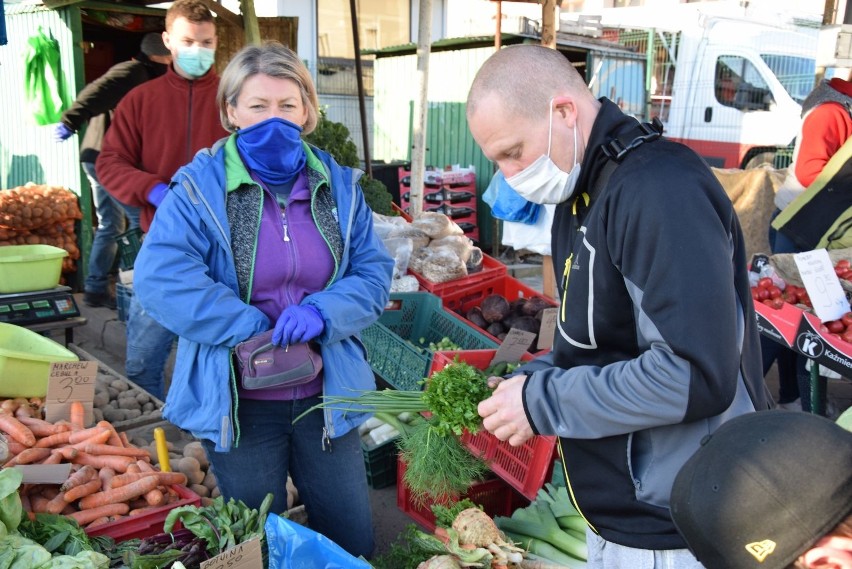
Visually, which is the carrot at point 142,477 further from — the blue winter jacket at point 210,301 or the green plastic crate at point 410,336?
the green plastic crate at point 410,336

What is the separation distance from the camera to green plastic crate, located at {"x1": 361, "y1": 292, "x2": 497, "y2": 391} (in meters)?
4.07

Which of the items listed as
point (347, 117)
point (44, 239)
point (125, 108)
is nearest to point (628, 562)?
point (125, 108)

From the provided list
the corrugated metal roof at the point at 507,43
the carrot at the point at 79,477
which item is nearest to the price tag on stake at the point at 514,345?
the carrot at the point at 79,477

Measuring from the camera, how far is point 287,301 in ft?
8.22

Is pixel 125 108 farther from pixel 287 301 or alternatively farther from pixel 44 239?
pixel 44 239

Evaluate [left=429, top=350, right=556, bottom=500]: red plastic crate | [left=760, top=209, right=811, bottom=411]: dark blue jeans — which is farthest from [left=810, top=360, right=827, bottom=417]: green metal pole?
[left=429, top=350, right=556, bottom=500]: red plastic crate

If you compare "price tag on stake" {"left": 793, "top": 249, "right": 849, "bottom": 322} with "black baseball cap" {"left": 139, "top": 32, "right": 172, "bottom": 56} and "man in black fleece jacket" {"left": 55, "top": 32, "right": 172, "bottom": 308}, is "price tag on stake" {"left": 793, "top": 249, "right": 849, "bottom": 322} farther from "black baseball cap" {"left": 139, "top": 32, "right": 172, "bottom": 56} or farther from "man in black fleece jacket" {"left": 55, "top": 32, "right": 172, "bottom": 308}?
"black baseball cap" {"left": 139, "top": 32, "right": 172, "bottom": 56}

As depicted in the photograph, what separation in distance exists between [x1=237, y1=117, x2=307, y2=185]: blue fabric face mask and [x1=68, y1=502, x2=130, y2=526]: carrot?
4.69 ft

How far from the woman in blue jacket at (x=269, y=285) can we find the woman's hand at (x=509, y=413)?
2.72 ft

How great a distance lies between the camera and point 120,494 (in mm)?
2980

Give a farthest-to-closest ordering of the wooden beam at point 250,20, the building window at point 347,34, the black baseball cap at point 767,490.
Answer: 1. the building window at point 347,34
2. the wooden beam at point 250,20
3. the black baseball cap at point 767,490

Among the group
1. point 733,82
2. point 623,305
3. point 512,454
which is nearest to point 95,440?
point 512,454

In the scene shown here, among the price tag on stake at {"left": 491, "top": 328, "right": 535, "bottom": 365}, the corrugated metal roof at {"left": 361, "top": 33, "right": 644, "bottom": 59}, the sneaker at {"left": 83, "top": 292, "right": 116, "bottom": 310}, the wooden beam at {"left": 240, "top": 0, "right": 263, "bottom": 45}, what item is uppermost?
the corrugated metal roof at {"left": 361, "top": 33, "right": 644, "bottom": 59}

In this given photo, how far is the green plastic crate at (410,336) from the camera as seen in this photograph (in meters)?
4.07
